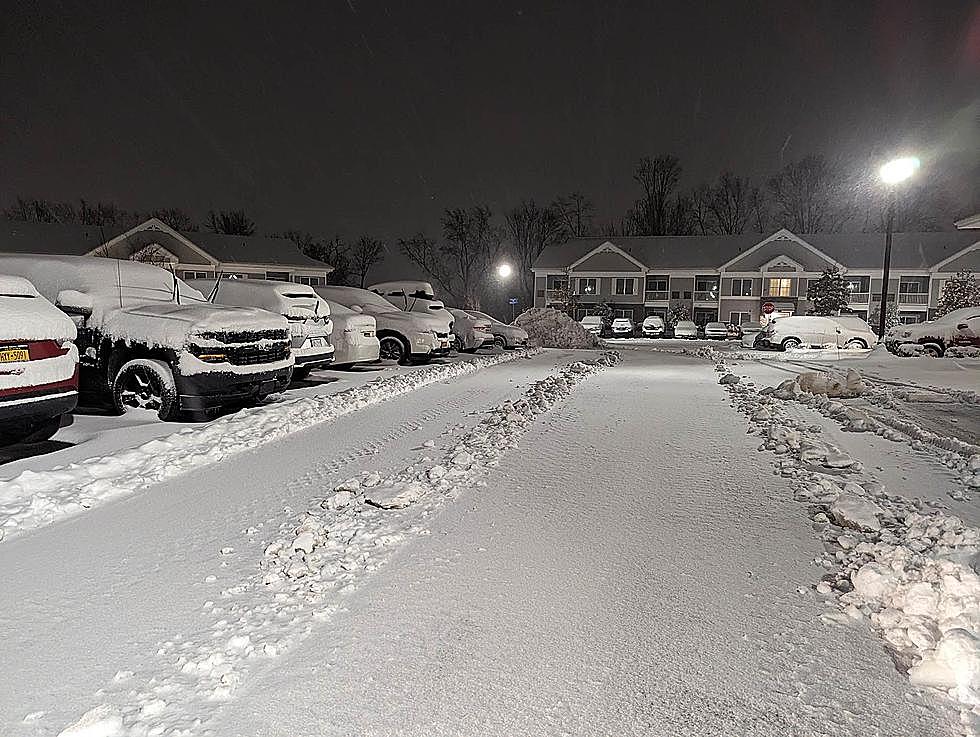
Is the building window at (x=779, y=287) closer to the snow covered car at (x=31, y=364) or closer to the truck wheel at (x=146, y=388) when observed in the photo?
the truck wheel at (x=146, y=388)

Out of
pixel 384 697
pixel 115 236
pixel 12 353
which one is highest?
pixel 115 236

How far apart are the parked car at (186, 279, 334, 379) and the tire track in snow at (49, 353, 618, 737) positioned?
5186mm

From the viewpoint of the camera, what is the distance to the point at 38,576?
3662 mm

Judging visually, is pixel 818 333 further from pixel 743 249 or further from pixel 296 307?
pixel 743 249

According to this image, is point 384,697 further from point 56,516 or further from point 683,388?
point 683,388

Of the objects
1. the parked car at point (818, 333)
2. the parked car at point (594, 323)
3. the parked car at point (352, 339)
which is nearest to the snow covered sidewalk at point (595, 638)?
the parked car at point (352, 339)

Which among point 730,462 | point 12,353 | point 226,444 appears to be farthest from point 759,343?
point 12,353

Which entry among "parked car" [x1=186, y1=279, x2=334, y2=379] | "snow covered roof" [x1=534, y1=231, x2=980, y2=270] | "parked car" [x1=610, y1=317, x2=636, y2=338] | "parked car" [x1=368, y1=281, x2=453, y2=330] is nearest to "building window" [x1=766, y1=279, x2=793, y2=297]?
"snow covered roof" [x1=534, y1=231, x2=980, y2=270]

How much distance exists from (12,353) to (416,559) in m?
3.92

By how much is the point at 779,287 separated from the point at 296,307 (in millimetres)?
47413

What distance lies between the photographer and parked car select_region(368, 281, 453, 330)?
19031 mm

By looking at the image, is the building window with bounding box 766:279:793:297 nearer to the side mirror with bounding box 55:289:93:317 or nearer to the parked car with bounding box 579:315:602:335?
the parked car with bounding box 579:315:602:335

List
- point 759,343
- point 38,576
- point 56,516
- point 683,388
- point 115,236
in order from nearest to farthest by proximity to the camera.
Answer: point 38,576
point 56,516
point 683,388
point 759,343
point 115,236

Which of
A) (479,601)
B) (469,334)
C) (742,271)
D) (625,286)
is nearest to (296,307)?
(479,601)
